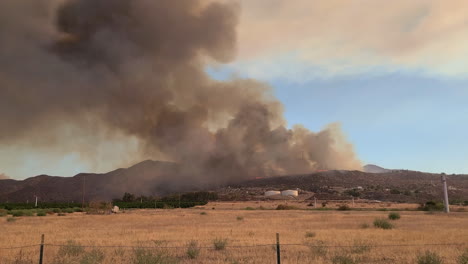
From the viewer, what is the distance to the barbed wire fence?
55.1ft

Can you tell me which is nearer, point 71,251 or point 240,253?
point 71,251

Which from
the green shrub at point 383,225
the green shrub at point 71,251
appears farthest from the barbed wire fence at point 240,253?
the green shrub at point 383,225

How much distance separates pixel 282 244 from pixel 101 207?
64.3 metres

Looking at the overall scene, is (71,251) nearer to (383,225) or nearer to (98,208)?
(383,225)

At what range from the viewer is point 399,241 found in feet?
75.7

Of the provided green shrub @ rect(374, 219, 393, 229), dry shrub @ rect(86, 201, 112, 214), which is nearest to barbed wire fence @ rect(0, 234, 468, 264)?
green shrub @ rect(374, 219, 393, 229)

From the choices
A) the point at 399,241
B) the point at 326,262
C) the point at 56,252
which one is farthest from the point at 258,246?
the point at 56,252

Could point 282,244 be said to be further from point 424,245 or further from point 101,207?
point 101,207

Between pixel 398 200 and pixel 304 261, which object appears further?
pixel 398 200

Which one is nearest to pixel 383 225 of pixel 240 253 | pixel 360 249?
pixel 360 249

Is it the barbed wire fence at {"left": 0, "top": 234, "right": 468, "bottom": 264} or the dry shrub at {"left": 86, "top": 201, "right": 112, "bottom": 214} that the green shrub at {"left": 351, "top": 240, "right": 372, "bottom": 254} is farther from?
the dry shrub at {"left": 86, "top": 201, "right": 112, "bottom": 214}

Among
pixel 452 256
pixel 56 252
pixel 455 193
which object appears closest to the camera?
pixel 452 256

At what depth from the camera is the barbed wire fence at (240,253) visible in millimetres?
16797

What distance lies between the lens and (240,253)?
19250 mm
